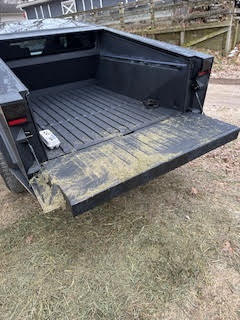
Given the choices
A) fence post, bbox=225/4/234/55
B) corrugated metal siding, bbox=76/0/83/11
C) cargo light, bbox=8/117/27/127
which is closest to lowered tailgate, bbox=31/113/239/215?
cargo light, bbox=8/117/27/127

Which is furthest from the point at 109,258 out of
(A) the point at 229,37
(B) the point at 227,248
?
(A) the point at 229,37

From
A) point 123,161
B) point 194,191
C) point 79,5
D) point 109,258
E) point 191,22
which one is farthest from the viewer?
point 79,5

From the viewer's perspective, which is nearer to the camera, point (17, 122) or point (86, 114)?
point (17, 122)

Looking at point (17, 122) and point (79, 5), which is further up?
point (17, 122)

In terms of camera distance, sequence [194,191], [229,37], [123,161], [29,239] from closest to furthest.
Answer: [123,161] < [29,239] < [194,191] < [229,37]

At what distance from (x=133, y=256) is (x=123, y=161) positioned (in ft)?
2.54

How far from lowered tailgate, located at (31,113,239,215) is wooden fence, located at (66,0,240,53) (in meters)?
6.80

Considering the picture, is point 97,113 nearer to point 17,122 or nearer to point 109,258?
point 17,122

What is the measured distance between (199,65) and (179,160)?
Result: 1006mm

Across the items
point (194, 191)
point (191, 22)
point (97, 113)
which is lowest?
point (194, 191)

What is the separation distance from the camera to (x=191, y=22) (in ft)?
28.0

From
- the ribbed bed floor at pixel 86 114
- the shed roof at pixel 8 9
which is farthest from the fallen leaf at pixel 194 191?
the shed roof at pixel 8 9

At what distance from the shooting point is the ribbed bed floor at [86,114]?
7.89 ft

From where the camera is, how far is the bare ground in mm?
1741
